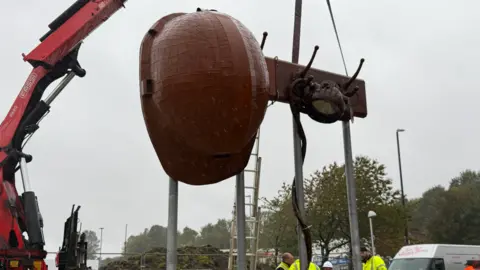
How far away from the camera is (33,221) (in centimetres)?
1016

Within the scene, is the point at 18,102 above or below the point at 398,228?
above

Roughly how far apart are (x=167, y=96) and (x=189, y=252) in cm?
1950

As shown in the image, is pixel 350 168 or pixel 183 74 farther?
pixel 350 168

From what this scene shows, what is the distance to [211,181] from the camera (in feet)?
10.8

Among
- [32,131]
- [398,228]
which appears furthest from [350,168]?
[398,228]

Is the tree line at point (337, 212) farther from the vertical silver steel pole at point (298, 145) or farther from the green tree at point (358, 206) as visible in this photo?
the vertical silver steel pole at point (298, 145)

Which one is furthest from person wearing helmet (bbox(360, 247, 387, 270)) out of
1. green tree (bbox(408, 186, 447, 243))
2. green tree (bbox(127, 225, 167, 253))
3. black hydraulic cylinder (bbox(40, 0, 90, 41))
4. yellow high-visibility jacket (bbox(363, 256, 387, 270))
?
green tree (bbox(127, 225, 167, 253))

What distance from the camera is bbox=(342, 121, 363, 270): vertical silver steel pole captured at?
13.3 ft

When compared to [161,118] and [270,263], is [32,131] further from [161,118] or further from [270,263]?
[270,263]

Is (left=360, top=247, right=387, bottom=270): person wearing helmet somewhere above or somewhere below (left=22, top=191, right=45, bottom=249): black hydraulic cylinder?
below

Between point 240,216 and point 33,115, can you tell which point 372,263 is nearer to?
point 240,216

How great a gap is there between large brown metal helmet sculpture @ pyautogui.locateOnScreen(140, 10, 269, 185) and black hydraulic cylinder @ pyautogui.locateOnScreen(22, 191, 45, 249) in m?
8.20

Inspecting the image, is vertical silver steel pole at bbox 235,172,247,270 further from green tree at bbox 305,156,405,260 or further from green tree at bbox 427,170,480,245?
green tree at bbox 427,170,480,245

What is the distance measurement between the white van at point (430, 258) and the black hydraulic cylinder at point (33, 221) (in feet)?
35.0
